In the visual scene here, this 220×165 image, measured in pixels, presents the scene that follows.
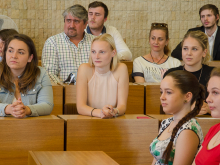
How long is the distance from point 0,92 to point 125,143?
0.79m

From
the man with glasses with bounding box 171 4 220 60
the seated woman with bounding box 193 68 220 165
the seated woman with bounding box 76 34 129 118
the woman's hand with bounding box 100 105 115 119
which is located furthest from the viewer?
the man with glasses with bounding box 171 4 220 60

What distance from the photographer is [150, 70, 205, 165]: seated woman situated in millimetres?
1415

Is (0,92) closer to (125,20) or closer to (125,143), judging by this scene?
(125,143)

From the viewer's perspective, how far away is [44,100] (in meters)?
2.04

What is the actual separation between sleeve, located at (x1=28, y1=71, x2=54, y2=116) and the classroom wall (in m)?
2.71

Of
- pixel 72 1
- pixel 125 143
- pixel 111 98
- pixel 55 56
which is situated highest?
pixel 72 1

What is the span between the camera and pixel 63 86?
2494 millimetres

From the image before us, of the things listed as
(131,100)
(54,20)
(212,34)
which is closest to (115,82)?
(131,100)

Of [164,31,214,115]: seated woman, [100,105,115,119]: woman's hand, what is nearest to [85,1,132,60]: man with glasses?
[164,31,214,115]: seated woman

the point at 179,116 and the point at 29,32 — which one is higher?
the point at 29,32

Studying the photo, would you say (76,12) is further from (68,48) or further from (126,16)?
(126,16)

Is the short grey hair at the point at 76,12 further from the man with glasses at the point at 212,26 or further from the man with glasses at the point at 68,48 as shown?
the man with glasses at the point at 212,26

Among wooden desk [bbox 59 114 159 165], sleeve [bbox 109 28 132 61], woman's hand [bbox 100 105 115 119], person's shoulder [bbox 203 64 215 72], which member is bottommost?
wooden desk [bbox 59 114 159 165]

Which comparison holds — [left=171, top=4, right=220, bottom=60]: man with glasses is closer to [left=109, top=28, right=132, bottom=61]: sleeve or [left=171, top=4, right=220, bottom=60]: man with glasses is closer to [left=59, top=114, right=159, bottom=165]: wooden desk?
[left=109, top=28, right=132, bottom=61]: sleeve
